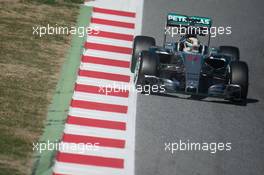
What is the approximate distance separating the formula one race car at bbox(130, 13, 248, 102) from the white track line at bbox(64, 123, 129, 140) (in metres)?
2.10

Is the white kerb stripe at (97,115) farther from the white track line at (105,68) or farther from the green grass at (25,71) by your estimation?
the white track line at (105,68)

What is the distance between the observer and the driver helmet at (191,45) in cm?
2170

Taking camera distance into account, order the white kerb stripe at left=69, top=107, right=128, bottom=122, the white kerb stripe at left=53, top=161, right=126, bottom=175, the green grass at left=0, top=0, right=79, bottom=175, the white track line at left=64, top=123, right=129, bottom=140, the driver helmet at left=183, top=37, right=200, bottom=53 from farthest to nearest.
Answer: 1. the driver helmet at left=183, top=37, right=200, bottom=53
2. the white kerb stripe at left=69, top=107, right=128, bottom=122
3. the white track line at left=64, top=123, right=129, bottom=140
4. the green grass at left=0, top=0, right=79, bottom=175
5. the white kerb stripe at left=53, top=161, right=126, bottom=175

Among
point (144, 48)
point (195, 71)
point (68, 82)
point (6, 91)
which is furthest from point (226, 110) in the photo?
point (6, 91)

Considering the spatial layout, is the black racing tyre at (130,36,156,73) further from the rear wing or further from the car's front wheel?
the car's front wheel

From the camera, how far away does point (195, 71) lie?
812 inches

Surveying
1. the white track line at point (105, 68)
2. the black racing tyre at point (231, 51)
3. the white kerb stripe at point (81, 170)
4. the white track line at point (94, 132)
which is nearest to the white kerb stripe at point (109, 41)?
the white track line at point (105, 68)

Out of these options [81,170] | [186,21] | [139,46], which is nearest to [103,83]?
[139,46]

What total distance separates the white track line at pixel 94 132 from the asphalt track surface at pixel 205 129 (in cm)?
51

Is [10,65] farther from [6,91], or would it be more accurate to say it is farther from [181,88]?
[181,88]

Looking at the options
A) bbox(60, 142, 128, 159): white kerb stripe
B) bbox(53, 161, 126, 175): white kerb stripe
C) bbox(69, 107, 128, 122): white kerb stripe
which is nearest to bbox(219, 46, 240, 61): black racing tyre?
bbox(69, 107, 128, 122): white kerb stripe

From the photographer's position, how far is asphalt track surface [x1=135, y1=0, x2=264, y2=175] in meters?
18.0

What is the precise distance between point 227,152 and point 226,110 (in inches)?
88.3

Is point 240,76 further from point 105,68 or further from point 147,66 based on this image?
point 105,68
